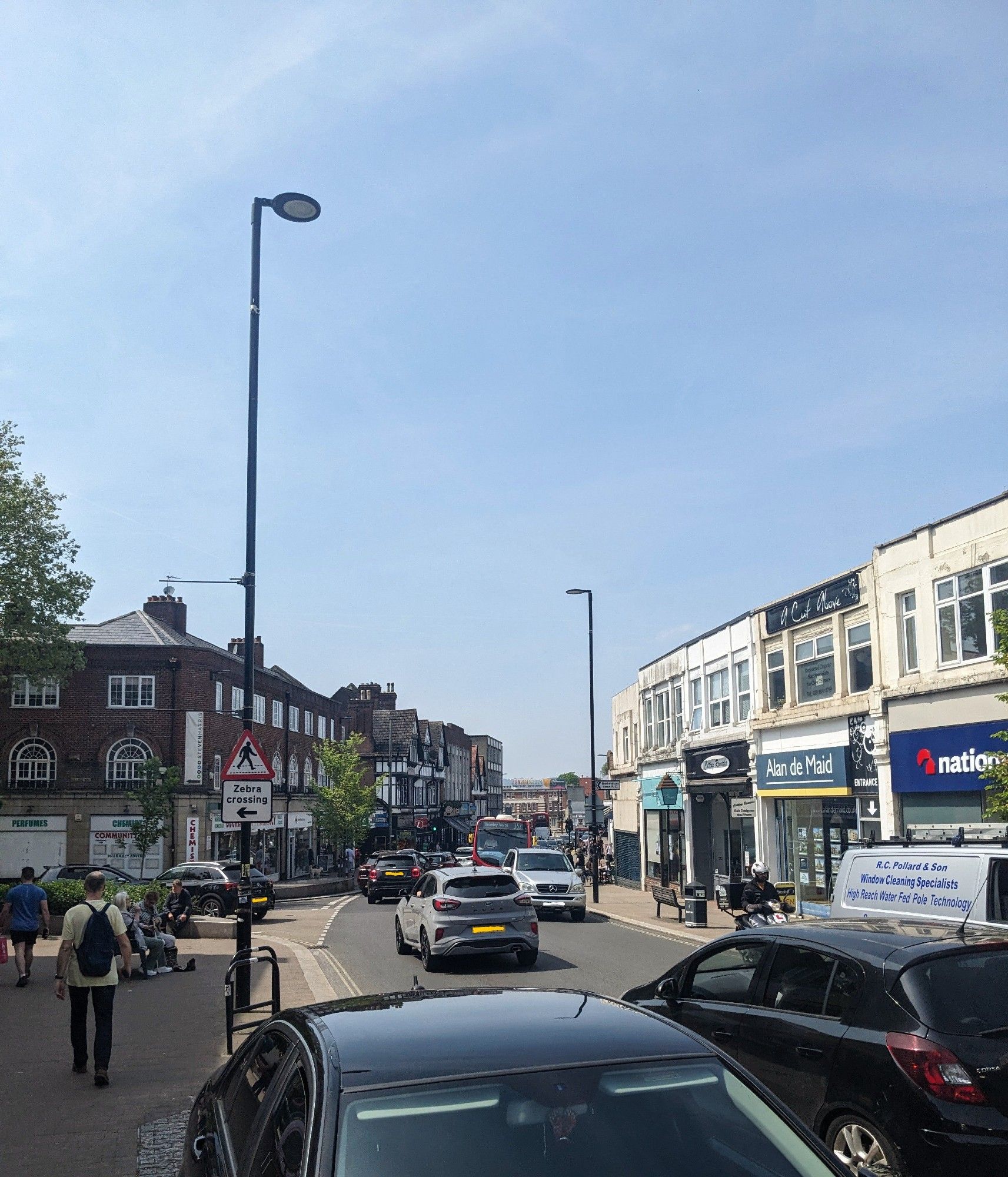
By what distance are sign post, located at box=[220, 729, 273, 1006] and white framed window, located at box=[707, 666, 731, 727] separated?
21.8 meters

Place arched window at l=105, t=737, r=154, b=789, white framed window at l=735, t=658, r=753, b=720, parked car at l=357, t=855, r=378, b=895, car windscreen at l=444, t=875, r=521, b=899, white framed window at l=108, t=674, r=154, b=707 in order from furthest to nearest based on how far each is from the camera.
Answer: white framed window at l=108, t=674, r=154, b=707, arched window at l=105, t=737, r=154, b=789, parked car at l=357, t=855, r=378, b=895, white framed window at l=735, t=658, r=753, b=720, car windscreen at l=444, t=875, r=521, b=899

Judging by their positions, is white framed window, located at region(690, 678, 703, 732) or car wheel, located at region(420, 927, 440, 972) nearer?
Result: car wheel, located at region(420, 927, 440, 972)

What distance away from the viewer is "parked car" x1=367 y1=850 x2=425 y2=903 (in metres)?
35.8

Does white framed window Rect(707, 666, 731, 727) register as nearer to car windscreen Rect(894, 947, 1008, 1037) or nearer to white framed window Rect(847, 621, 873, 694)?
white framed window Rect(847, 621, 873, 694)

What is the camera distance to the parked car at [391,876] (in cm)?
3584

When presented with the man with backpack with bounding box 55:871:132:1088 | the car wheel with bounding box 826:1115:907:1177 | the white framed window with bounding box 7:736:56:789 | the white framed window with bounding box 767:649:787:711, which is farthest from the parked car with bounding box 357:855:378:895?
the car wheel with bounding box 826:1115:907:1177

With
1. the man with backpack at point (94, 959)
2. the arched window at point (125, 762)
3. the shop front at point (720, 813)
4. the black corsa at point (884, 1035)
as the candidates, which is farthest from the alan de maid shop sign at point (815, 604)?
the arched window at point (125, 762)

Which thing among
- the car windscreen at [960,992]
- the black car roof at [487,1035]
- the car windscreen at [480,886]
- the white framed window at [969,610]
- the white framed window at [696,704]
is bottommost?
the car windscreen at [480,886]

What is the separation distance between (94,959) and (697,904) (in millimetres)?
17573

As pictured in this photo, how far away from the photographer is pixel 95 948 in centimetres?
908

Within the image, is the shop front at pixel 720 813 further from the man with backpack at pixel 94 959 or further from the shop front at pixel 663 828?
the man with backpack at pixel 94 959

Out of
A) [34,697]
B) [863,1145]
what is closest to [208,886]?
[34,697]

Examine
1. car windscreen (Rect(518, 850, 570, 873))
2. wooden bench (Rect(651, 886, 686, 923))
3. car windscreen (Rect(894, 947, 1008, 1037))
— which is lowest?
wooden bench (Rect(651, 886, 686, 923))

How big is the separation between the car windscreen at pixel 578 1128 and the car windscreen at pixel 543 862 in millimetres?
27178
